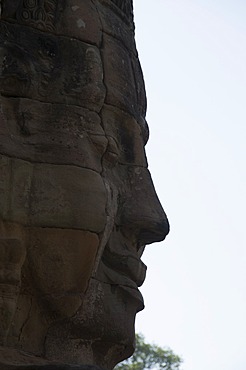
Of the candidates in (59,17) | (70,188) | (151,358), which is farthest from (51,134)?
(151,358)

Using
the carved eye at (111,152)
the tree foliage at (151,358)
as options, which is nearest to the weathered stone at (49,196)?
the carved eye at (111,152)

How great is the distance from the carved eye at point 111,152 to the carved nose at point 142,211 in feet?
0.86

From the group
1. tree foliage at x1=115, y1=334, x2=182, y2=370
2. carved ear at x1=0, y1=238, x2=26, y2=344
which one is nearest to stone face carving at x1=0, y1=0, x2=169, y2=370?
carved ear at x1=0, y1=238, x2=26, y2=344

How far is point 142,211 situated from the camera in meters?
9.09

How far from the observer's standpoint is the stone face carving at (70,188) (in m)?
8.35

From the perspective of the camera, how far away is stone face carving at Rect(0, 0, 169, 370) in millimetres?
8352

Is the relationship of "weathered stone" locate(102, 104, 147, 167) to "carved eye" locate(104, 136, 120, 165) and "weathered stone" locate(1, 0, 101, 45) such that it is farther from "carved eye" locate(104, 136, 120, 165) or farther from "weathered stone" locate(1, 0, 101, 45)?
"weathered stone" locate(1, 0, 101, 45)

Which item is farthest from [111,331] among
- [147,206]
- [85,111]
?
[85,111]

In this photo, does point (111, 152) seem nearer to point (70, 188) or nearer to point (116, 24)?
point (70, 188)

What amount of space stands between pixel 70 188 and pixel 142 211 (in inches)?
32.5

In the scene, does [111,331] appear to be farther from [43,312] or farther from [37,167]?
[37,167]

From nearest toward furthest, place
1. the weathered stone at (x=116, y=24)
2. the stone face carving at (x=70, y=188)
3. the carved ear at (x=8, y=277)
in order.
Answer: the carved ear at (x=8, y=277)
the stone face carving at (x=70, y=188)
the weathered stone at (x=116, y=24)

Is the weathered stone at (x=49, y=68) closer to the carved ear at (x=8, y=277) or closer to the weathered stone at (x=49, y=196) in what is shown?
the weathered stone at (x=49, y=196)

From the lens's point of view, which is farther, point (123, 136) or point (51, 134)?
point (123, 136)
